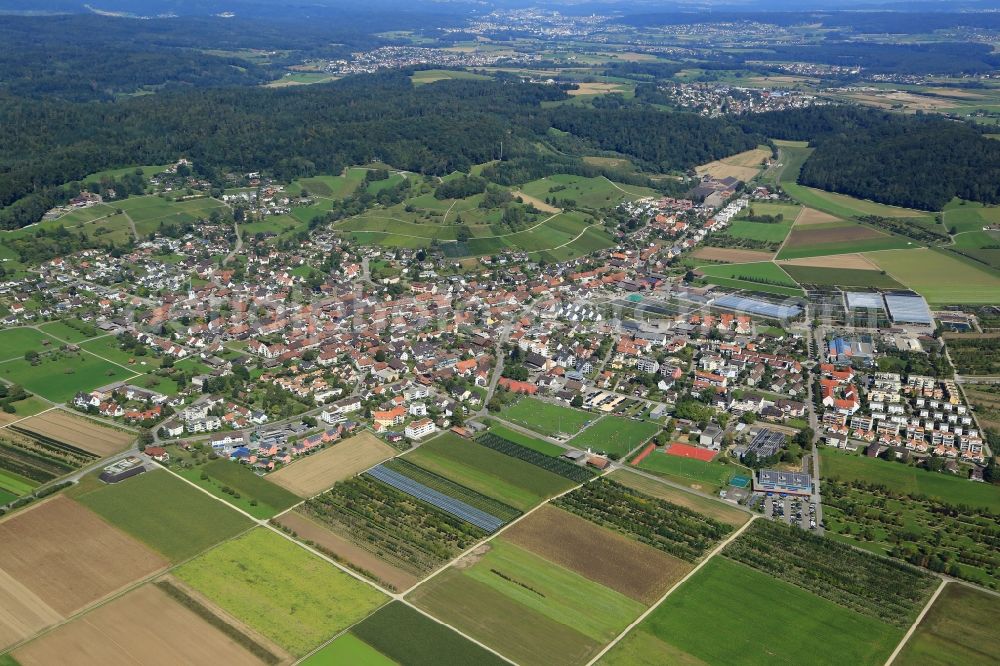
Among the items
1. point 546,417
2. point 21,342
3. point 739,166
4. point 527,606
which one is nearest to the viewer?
point 527,606

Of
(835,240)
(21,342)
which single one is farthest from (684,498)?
(835,240)

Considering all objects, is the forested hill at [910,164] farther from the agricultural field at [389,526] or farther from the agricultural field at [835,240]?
the agricultural field at [389,526]

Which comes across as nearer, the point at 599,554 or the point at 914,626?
the point at 914,626

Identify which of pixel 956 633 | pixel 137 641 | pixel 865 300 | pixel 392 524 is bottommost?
pixel 865 300

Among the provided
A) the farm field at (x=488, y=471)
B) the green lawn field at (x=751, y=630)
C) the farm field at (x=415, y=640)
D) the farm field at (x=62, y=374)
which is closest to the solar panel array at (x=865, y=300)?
the farm field at (x=488, y=471)

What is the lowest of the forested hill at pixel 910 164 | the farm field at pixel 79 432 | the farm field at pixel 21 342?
the farm field at pixel 21 342

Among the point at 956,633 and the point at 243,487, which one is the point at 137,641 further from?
the point at 956,633

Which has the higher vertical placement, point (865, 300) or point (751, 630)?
point (751, 630)

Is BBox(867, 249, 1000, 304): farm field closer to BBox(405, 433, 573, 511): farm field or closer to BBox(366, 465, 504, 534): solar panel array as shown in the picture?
BBox(405, 433, 573, 511): farm field
